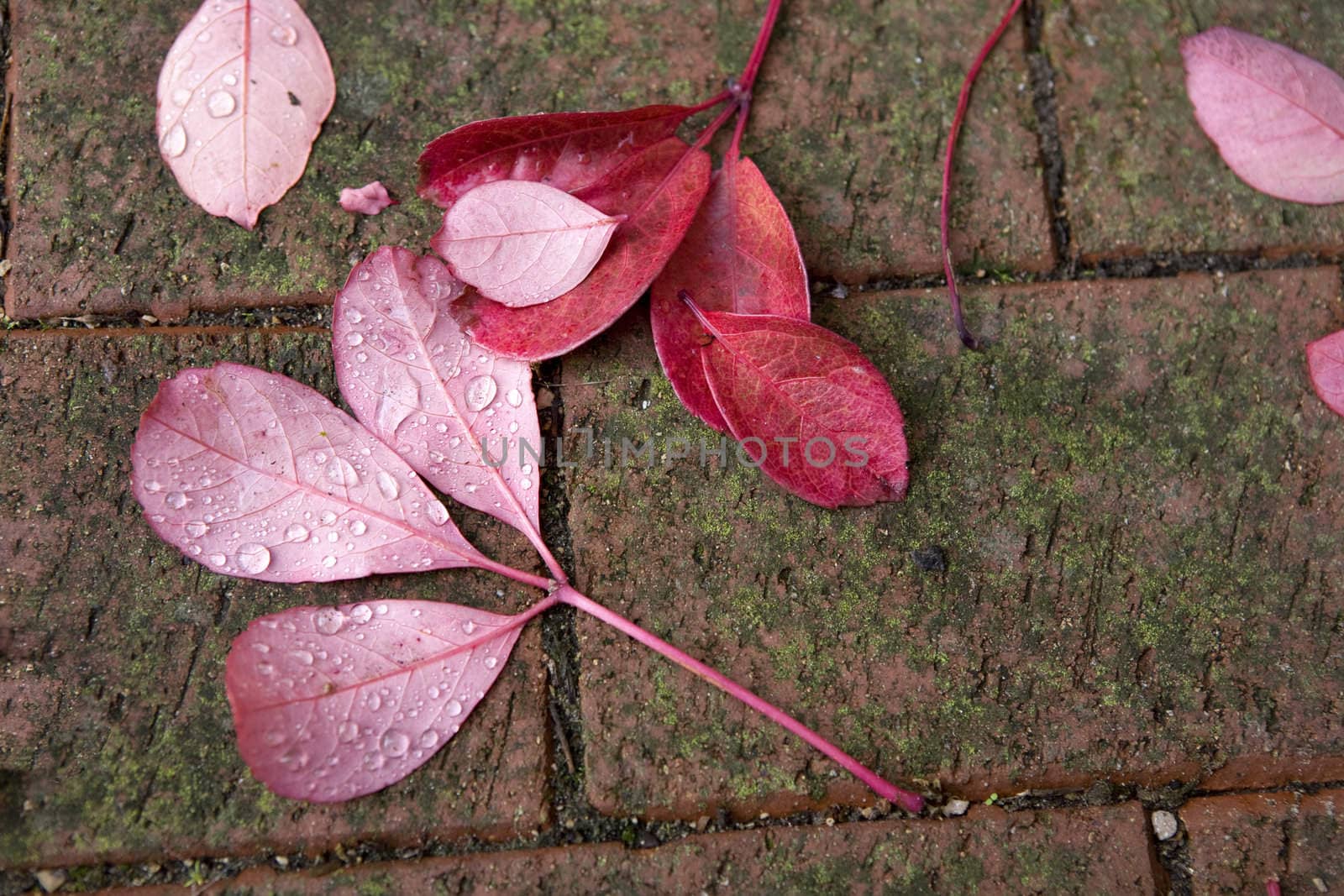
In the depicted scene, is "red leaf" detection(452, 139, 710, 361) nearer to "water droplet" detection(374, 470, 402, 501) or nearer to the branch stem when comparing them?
"water droplet" detection(374, 470, 402, 501)

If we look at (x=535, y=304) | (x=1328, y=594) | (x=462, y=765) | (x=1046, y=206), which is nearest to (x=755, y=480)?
(x=535, y=304)

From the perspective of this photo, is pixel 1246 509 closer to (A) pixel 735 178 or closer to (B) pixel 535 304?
(A) pixel 735 178

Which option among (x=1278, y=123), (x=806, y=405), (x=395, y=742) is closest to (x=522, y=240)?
(x=806, y=405)

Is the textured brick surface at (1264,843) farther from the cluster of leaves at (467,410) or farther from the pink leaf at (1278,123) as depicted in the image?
the pink leaf at (1278,123)

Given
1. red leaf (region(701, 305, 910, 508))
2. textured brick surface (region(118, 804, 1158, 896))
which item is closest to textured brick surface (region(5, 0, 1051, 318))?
red leaf (region(701, 305, 910, 508))

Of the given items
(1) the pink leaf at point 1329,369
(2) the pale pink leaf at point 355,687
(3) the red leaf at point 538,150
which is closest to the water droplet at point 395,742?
(2) the pale pink leaf at point 355,687

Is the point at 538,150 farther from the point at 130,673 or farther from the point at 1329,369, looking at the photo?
the point at 1329,369
